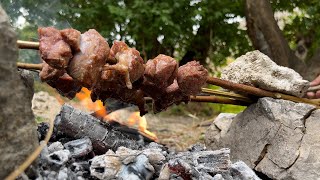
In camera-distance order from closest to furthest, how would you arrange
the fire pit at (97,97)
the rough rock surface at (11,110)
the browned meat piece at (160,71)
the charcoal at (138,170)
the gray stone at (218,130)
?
1. the rough rock surface at (11,110)
2. the fire pit at (97,97)
3. the charcoal at (138,170)
4. the browned meat piece at (160,71)
5. the gray stone at (218,130)

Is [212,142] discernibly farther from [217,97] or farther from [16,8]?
[16,8]

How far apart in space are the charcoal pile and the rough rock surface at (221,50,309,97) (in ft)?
2.00

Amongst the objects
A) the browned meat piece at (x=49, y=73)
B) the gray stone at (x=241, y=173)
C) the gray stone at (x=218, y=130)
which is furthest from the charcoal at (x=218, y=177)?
the gray stone at (x=218, y=130)

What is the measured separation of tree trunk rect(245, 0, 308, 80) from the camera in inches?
222

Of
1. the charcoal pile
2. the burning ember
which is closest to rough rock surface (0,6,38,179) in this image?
the charcoal pile

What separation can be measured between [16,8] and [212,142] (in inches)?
90.2

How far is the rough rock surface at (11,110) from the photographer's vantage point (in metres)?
1.53

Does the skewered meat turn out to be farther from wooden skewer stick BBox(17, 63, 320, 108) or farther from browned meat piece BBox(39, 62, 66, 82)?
wooden skewer stick BBox(17, 63, 320, 108)

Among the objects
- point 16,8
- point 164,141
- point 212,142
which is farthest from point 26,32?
point 212,142

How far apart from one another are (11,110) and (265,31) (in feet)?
15.0

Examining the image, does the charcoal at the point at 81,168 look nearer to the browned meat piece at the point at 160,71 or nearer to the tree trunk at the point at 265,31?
the browned meat piece at the point at 160,71

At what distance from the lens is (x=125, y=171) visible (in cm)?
200

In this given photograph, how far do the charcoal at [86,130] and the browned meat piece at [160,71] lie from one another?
389 millimetres

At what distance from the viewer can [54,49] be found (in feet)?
6.24
